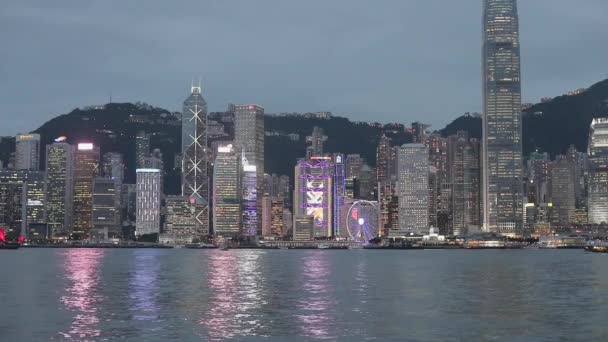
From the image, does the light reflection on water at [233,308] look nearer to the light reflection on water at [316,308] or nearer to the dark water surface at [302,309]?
the dark water surface at [302,309]

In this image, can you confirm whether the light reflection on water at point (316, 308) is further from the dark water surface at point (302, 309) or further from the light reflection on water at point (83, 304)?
the light reflection on water at point (83, 304)

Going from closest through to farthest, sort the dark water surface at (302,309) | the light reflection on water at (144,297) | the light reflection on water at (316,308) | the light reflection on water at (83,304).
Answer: the dark water surface at (302,309), the light reflection on water at (83,304), the light reflection on water at (316,308), the light reflection on water at (144,297)

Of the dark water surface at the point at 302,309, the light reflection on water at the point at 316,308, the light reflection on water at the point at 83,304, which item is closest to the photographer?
the dark water surface at the point at 302,309

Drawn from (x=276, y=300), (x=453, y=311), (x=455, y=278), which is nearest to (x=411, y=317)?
(x=453, y=311)

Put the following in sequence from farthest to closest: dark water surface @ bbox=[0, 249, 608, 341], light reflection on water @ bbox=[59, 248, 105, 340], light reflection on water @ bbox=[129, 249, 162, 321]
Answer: light reflection on water @ bbox=[129, 249, 162, 321] → light reflection on water @ bbox=[59, 248, 105, 340] → dark water surface @ bbox=[0, 249, 608, 341]

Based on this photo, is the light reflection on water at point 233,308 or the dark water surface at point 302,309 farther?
the light reflection on water at point 233,308

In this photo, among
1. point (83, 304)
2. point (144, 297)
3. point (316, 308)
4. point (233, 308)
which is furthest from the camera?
point (144, 297)

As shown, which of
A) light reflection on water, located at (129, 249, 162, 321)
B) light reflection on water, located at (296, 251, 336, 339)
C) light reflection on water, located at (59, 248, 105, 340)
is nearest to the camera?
light reflection on water, located at (59, 248, 105, 340)

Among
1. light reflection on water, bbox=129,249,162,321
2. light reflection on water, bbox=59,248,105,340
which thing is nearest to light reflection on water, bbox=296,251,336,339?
light reflection on water, bbox=129,249,162,321

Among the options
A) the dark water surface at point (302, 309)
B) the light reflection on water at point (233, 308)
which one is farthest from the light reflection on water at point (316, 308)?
the light reflection on water at point (233, 308)

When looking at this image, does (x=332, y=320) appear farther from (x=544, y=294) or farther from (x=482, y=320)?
(x=544, y=294)

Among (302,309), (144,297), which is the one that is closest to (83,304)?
(144,297)

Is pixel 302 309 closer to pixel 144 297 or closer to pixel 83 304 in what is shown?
pixel 144 297

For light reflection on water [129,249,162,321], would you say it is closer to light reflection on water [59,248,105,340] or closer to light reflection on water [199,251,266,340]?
light reflection on water [59,248,105,340]
